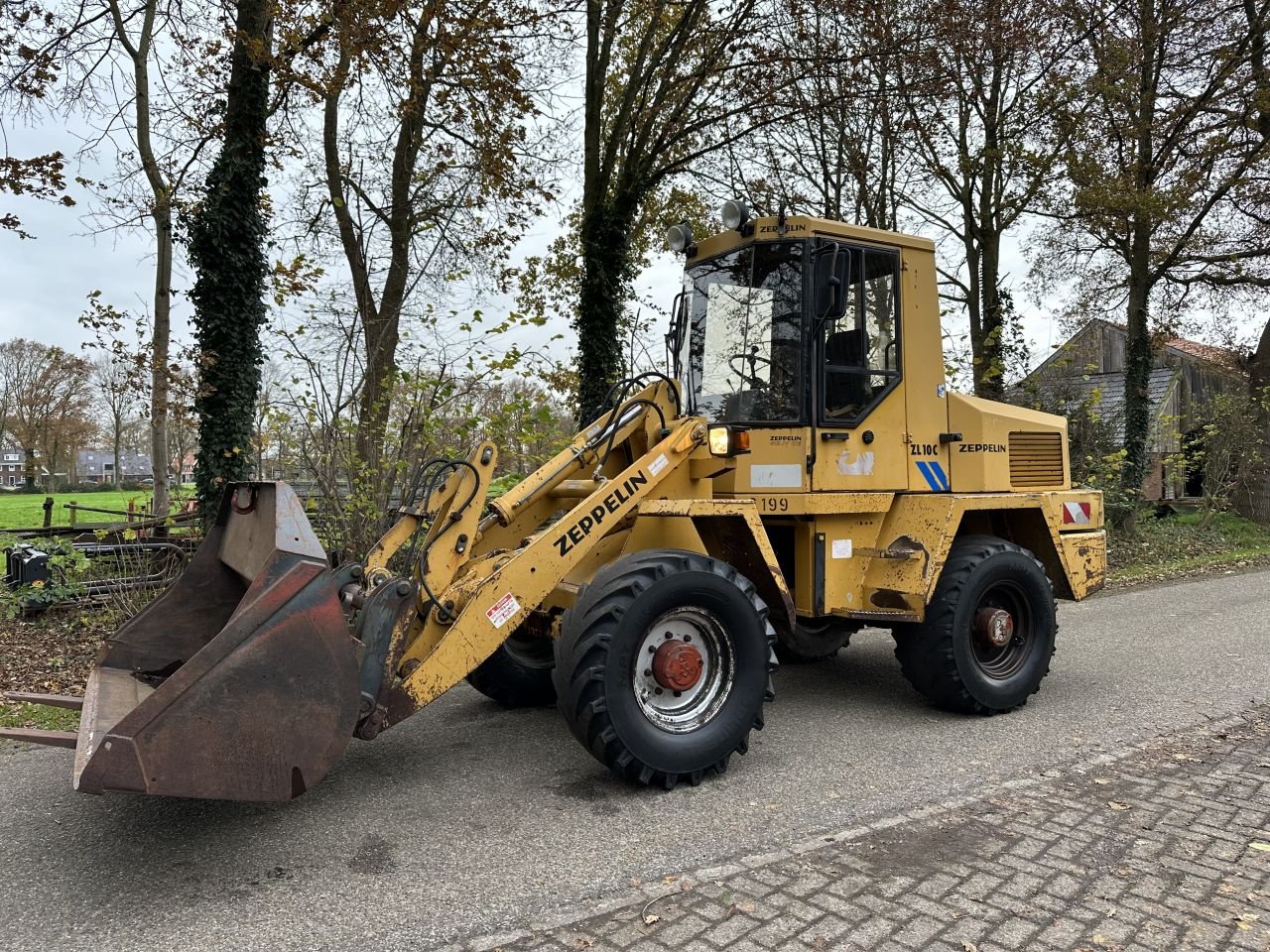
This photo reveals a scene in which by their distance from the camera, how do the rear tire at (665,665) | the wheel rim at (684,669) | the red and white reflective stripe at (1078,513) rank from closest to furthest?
1. the rear tire at (665,665)
2. the wheel rim at (684,669)
3. the red and white reflective stripe at (1078,513)

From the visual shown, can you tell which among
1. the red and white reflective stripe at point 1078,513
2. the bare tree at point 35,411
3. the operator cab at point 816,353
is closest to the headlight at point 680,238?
the operator cab at point 816,353

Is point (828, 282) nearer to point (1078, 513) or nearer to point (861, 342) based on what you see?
point (861, 342)

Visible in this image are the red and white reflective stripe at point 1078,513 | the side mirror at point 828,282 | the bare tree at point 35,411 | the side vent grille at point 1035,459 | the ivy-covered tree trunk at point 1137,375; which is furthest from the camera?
the bare tree at point 35,411

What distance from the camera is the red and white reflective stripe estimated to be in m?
6.03

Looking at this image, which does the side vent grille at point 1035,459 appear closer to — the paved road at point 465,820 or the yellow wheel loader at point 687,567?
the yellow wheel loader at point 687,567

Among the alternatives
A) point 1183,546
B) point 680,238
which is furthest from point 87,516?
point 1183,546

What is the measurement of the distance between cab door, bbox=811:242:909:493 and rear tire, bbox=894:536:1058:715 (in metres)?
0.71

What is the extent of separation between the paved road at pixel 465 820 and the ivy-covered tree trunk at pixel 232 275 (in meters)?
4.61

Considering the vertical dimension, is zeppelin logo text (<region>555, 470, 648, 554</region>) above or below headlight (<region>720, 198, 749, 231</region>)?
below

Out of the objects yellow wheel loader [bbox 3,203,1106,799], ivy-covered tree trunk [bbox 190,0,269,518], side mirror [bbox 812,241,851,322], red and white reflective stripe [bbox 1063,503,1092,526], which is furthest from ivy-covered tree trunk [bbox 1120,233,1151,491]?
ivy-covered tree trunk [bbox 190,0,269,518]

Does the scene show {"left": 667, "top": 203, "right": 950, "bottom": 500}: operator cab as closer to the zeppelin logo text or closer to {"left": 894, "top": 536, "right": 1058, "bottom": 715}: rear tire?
{"left": 894, "top": 536, "right": 1058, "bottom": 715}: rear tire

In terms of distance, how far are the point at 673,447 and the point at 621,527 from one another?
535mm

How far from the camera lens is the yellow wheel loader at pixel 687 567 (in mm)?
3279

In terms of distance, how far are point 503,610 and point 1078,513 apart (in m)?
4.27
